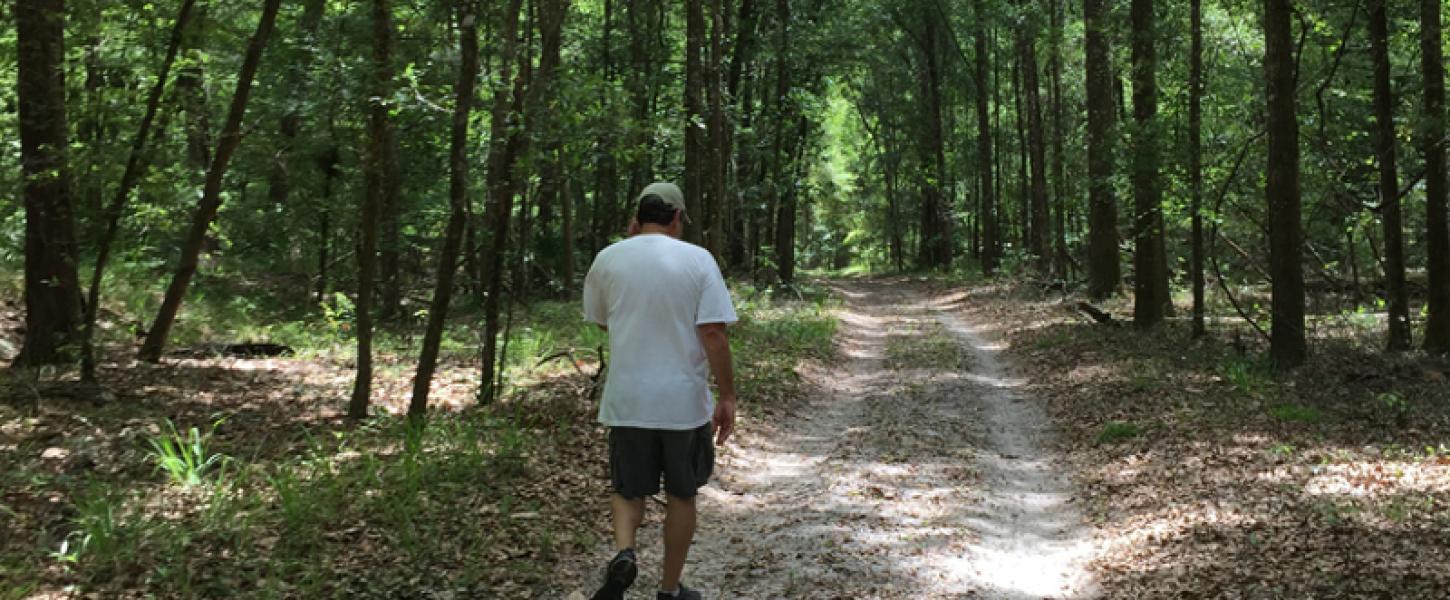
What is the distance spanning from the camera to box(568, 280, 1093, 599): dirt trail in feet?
18.1

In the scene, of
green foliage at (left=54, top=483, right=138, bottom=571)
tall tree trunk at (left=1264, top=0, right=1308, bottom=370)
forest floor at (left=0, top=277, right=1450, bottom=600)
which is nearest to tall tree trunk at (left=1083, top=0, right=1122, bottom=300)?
tall tree trunk at (left=1264, top=0, right=1308, bottom=370)

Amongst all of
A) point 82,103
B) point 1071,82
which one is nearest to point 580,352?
point 82,103

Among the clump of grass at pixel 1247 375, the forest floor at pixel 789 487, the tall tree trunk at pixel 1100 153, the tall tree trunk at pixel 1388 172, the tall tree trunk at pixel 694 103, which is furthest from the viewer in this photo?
the tall tree trunk at pixel 1100 153

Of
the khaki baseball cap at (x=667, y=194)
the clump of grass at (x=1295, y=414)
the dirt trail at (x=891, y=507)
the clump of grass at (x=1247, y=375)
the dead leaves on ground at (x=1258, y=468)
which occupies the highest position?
the khaki baseball cap at (x=667, y=194)

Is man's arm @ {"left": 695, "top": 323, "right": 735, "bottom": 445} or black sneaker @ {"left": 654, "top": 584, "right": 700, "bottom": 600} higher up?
man's arm @ {"left": 695, "top": 323, "right": 735, "bottom": 445}

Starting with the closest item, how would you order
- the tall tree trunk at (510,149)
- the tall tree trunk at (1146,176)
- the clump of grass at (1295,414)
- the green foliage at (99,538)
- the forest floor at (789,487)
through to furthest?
the green foliage at (99,538) → the forest floor at (789,487) → the tall tree trunk at (510,149) → the clump of grass at (1295,414) → the tall tree trunk at (1146,176)

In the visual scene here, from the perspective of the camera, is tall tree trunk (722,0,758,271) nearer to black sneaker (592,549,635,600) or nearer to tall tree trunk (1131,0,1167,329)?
tall tree trunk (1131,0,1167,329)

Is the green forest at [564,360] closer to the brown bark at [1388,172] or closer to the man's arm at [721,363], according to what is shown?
the brown bark at [1388,172]

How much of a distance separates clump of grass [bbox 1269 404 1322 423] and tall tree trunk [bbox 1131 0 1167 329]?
5723 mm

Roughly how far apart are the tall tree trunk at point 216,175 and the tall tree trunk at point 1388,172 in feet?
41.7

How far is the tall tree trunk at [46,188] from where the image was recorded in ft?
28.3

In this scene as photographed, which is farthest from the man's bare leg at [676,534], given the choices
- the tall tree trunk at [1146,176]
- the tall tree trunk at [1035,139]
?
the tall tree trunk at [1035,139]

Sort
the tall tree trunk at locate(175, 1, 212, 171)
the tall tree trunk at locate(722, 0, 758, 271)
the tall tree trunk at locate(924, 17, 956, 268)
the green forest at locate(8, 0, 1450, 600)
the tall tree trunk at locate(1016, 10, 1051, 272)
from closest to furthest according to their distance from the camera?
the green forest at locate(8, 0, 1450, 600), the tall tree trunk at locate(175, 1, 212, 171), the tall tree trunk at locate(722, 0, 758, 271), the tall tree trunk at locate(1016, 10, 1051, 272), the tall tree trunk at locate(924, 17, 956, 268)

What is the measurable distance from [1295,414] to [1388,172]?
5263 millimetres
